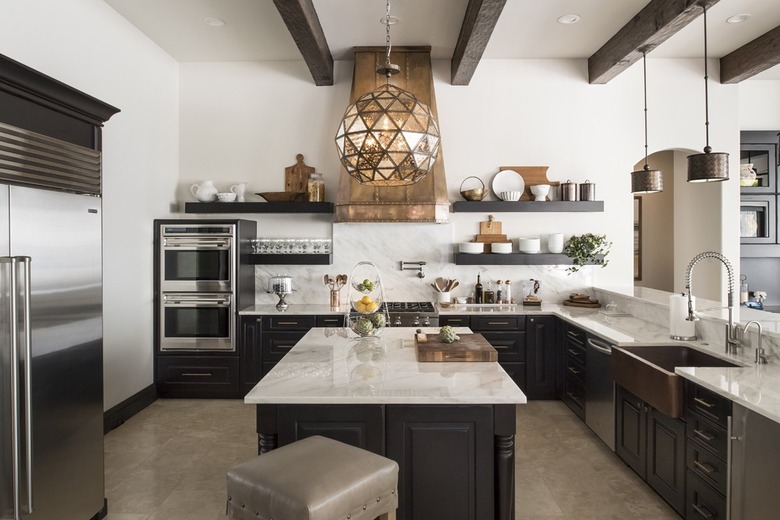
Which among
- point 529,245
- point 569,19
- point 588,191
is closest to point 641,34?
point 569,19

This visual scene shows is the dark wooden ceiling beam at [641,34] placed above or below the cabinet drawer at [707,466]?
above

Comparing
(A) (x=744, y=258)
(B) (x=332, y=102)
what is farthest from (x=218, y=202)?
(A) (x=744, y=258)

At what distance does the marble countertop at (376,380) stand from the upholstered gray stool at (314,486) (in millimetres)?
296

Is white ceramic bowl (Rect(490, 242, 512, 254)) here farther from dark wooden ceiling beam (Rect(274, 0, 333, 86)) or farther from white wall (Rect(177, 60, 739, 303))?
dark wooden ceiling beam (Rect(274, 0, 333, 86))

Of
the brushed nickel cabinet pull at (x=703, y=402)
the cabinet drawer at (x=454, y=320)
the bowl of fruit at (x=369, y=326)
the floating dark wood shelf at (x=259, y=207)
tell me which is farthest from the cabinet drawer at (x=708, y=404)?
the floating dark wood shelf at (x=259, y=207)

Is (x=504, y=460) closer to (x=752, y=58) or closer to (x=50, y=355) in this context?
(x=50, y=355)

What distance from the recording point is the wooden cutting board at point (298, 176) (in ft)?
18.3

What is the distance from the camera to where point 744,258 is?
5867mm

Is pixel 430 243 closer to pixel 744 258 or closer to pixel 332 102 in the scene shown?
pixel 332 102

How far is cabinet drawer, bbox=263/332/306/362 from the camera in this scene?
198 inches

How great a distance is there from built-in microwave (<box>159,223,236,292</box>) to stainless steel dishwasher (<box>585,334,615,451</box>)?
3292mm

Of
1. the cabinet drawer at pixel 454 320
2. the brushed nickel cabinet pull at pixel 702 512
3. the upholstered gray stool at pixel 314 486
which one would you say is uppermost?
the cabinet drawer at pixel 454 320

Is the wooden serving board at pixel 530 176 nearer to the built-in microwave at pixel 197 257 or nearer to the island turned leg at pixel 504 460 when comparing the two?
the built-in microwave at pixel 197 257

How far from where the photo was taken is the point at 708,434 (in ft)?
8.22
